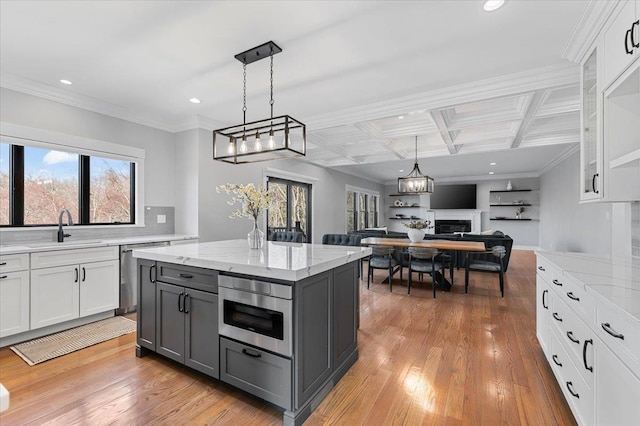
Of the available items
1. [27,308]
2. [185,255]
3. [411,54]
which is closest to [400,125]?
[411,54]

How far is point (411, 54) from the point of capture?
274cm

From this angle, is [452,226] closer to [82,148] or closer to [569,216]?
[569,216]

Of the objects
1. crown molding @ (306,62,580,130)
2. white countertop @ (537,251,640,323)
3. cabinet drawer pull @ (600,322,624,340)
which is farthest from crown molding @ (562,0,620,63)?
cabinet drawer pull @ (600,322,624,340)

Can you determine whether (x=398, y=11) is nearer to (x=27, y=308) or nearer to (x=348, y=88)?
(x=348, y=88)

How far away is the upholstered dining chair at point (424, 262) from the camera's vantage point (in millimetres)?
4555

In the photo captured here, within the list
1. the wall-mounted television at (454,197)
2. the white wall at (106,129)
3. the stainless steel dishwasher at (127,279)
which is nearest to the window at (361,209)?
the wall-mounted television at (454,197)

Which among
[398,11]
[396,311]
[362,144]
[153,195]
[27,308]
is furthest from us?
[362,144]

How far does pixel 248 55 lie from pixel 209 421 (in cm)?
284

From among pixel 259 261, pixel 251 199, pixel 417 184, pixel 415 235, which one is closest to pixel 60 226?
pixel 251 199

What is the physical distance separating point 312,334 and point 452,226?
10449 millimetres

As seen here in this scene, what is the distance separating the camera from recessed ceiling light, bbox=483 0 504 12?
80.4 inches

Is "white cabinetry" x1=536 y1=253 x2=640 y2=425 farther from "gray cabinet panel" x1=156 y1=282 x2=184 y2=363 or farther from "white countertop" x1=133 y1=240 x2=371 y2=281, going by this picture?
"gray cabinet panel" x1=156 y1=282 x2=184 y2=363

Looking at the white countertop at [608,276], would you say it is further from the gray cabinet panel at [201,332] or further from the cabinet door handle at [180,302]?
the cabinet door handle at [180,302]

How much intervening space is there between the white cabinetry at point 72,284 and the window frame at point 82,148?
64cm
